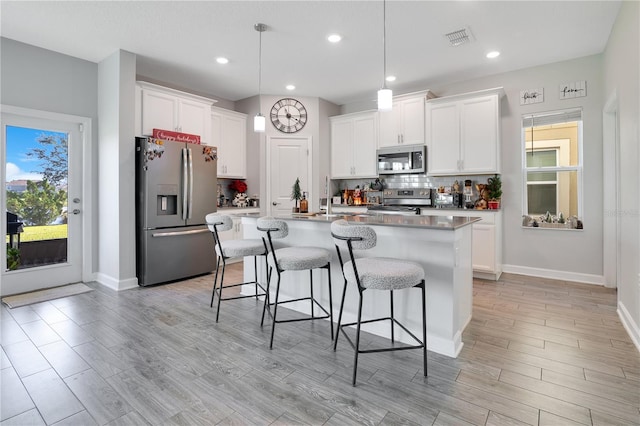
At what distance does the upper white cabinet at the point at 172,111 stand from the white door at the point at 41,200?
84cm

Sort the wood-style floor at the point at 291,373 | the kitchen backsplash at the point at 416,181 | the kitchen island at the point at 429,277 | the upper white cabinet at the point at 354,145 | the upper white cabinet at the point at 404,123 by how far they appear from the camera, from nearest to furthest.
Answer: the wood-style floor at the point at 291,373 < the kitchen island at the point at 429,277 < the kitchen backsplash at the point at 416,181 < the upper white cabinet at the point at 404,123 < the upper white cabinet at the point at 354,145

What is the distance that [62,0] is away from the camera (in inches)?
114

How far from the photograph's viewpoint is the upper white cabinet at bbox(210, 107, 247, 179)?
5.48 meters

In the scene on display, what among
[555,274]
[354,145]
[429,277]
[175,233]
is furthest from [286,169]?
[555,274]

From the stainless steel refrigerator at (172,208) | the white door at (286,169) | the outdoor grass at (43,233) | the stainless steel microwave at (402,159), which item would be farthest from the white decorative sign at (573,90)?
the outdoor grass at (43,233)

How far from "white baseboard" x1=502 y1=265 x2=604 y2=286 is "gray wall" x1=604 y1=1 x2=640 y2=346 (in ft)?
3.94

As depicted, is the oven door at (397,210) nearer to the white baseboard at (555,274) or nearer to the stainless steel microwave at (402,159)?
the stainless steel microwave at (402,159)

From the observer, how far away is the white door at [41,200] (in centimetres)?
370

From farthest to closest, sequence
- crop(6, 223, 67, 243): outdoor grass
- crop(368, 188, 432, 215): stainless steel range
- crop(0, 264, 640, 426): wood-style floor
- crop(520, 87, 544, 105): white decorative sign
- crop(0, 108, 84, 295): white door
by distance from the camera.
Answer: crop(368, 188, 432, 215): stainless steel range < crop(520, 87, 544, 105): white decorative sign < crop(6, 223, 67, 243): outdoor grass < crop(0, 108, 84, 295): white door < crop(0, 264, 640, 426): wood-style floor

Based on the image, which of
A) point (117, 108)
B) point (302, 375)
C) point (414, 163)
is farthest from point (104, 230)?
point (414, 163)

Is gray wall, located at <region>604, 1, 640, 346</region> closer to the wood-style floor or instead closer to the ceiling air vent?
the wood-style floor

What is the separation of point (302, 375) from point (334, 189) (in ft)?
14.8

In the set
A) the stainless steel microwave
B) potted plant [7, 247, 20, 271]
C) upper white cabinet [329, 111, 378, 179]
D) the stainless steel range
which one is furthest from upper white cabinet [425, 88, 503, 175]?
potted plant [7, 247, 20, 271]

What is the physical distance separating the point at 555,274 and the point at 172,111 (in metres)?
5.59
